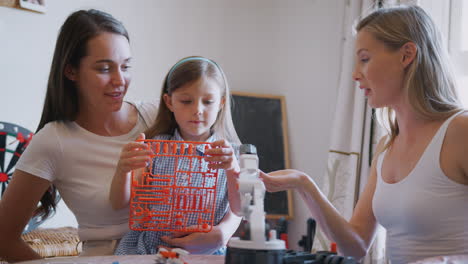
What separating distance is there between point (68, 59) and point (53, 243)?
923 mm

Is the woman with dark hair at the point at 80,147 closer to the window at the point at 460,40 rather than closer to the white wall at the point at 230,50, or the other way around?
the white wall at the point at 230,50

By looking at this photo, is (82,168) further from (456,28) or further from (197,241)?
(456,28)

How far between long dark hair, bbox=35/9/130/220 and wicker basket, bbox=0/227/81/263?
45 cm

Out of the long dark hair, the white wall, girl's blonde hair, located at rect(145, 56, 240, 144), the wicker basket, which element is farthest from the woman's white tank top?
the white wall

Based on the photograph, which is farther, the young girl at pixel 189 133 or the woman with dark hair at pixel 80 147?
the woman with dark hair at pixel 80 147

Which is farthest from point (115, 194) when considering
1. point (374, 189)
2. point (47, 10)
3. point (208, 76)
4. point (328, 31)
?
point (328, 31)

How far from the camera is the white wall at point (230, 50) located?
118 inches

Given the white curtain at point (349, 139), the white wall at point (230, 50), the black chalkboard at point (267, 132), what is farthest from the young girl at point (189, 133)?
the black chalkboard at point (267, 132)

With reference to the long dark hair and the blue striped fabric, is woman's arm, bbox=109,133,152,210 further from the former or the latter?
the long dark hair

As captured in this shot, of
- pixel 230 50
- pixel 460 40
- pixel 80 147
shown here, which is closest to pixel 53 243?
pixel 80 147

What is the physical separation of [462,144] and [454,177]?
0.30 ft

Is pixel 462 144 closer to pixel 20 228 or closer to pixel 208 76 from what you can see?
pixel 208 76

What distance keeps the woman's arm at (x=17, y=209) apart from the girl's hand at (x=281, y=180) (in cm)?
71

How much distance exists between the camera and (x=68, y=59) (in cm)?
167
